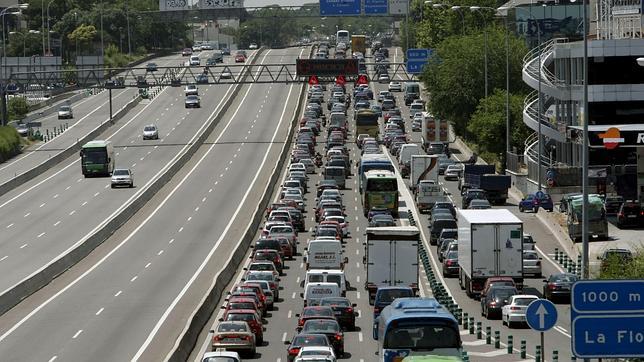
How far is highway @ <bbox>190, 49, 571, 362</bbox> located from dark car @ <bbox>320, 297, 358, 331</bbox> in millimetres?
289

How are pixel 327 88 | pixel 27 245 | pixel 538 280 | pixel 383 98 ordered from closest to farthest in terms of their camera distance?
pixel 538 280 → pixel 27 245 → pixel 383 98 → pixel 327 88

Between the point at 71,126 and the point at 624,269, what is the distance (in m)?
107

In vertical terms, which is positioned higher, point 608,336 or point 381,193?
point 608,336

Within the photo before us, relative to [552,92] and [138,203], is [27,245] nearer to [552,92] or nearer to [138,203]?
[138,203]

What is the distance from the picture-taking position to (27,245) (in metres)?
78.1

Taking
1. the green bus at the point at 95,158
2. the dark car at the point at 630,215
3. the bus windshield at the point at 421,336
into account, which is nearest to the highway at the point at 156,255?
the green bus at the point at 95,158

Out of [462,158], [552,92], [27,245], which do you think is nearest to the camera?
[27,245]

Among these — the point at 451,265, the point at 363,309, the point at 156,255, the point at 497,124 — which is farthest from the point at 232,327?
the point at 497,124

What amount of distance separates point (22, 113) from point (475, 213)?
106675 mm

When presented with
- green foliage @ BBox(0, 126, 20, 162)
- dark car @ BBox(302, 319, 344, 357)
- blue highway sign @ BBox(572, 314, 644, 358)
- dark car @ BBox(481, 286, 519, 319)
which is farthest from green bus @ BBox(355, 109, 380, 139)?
blue highway sign @ BBox(572, 314, 644, 358)

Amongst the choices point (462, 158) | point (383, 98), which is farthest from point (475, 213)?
point (383, 98)

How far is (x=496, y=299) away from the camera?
52438 mm

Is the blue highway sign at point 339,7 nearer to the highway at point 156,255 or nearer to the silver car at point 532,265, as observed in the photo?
the highway at point 156,255

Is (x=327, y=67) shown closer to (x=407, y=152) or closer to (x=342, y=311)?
(x=407, y=152)
